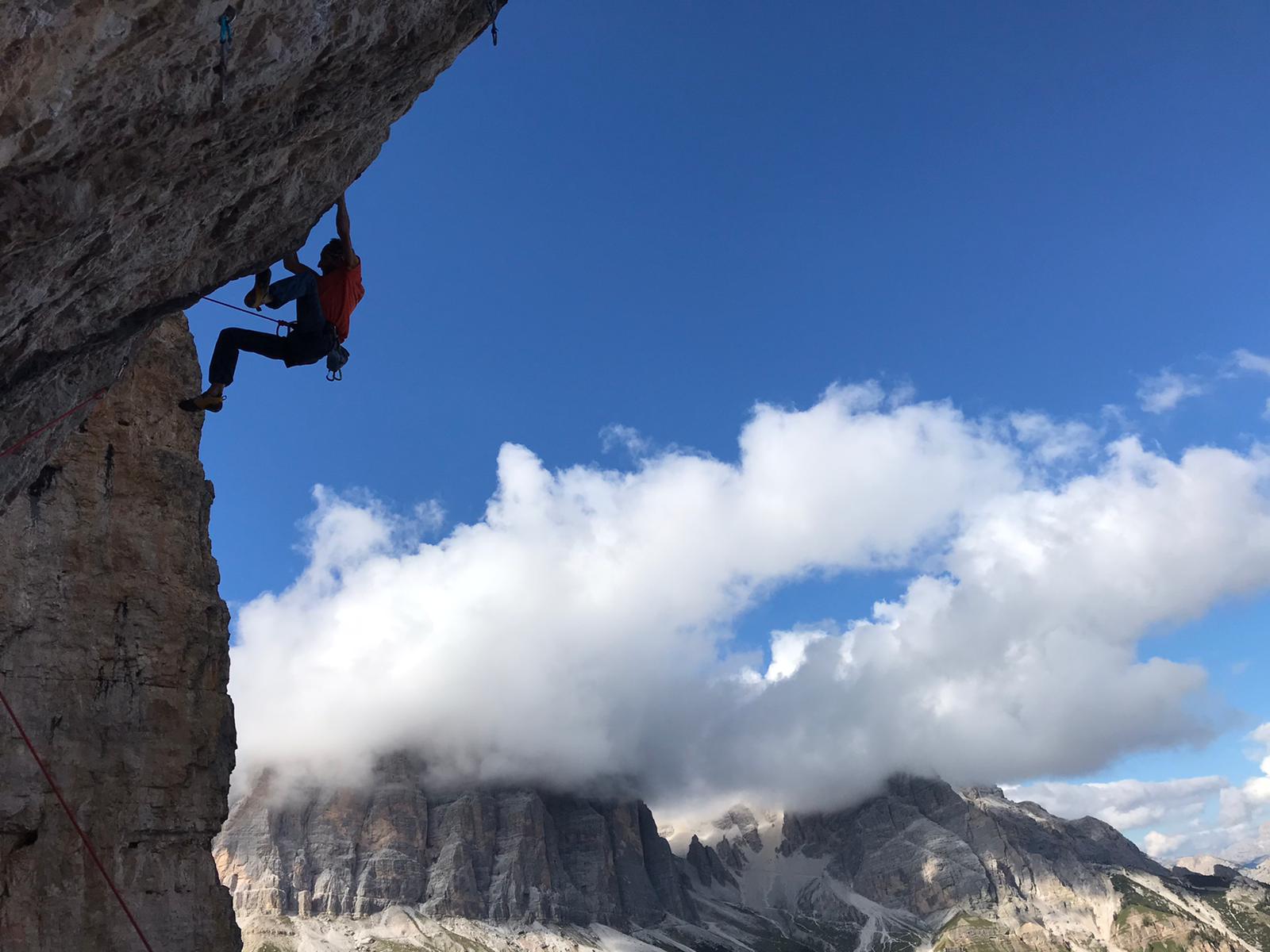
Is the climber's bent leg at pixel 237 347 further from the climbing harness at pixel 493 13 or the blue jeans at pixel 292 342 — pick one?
the climbing harness at pixel 493 13

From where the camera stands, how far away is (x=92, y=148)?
724 centimetres

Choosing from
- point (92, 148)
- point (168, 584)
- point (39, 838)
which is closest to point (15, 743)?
point (39, 838)

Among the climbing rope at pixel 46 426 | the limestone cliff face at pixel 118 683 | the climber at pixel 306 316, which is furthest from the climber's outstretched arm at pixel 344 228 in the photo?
the limestone cliff face at pixel 118 683

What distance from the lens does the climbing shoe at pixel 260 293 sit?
12.5 metres

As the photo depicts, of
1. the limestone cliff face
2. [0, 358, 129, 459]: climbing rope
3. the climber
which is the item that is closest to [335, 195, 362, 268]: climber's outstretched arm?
the climber

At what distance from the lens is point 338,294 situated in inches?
523

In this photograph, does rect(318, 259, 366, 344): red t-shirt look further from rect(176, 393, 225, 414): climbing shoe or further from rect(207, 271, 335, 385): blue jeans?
rect(176, 393, 225, 414): climbing shoe

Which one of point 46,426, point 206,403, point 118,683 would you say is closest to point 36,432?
point 46,426

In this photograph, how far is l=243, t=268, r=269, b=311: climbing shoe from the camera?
41.0 ft

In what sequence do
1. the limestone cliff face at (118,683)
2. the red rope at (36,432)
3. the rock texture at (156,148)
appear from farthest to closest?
the limestone cliff face at (118,683) < the red rope at (36,432) < the rock texture at (156,148)

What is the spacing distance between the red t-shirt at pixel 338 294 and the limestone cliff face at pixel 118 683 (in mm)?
7686

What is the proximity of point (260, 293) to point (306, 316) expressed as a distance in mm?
824

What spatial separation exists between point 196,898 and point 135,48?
15518 millimetres

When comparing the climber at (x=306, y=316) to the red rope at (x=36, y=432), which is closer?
the red rope at (x=36, y=432)
